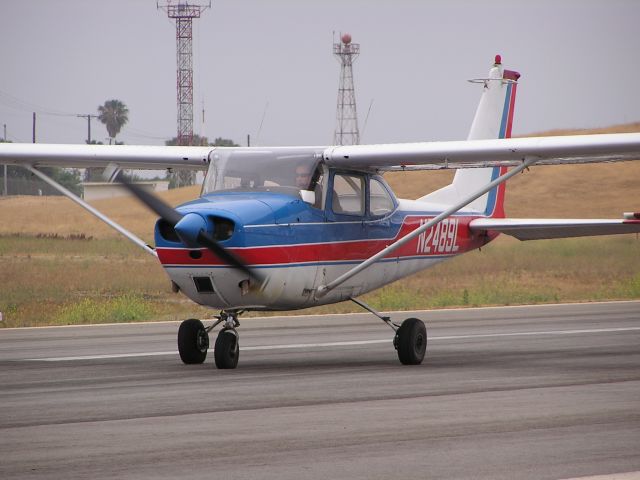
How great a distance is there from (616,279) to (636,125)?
59.7 meters

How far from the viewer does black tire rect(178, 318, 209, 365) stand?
14.1m

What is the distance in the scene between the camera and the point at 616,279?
3139 cm

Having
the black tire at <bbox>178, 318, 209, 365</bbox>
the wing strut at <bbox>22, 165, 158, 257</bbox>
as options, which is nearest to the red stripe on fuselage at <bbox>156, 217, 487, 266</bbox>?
the black tire at <bbox>178, 318, 209, 365</bbox>

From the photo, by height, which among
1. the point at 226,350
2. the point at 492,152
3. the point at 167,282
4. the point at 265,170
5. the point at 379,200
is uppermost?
the point at 492,152

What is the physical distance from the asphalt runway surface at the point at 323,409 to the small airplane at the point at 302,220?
31.7 inches

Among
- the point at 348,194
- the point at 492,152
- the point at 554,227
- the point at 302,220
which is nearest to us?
the point at 302,220

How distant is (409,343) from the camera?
14.2 m

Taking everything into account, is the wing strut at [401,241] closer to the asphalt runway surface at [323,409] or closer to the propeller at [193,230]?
the asphalt runway surface at [323,409]

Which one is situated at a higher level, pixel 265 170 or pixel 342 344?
pixel 265 170

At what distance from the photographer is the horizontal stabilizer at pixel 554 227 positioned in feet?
53.6

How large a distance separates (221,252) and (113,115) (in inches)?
4798

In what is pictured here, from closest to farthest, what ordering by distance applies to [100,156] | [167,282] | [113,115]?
[100,156] < [167,282] < [113,115]

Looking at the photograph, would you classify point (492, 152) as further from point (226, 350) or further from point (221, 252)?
point (226, 350)

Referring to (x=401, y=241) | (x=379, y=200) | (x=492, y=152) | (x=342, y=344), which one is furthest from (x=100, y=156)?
(x=492, y=152)
